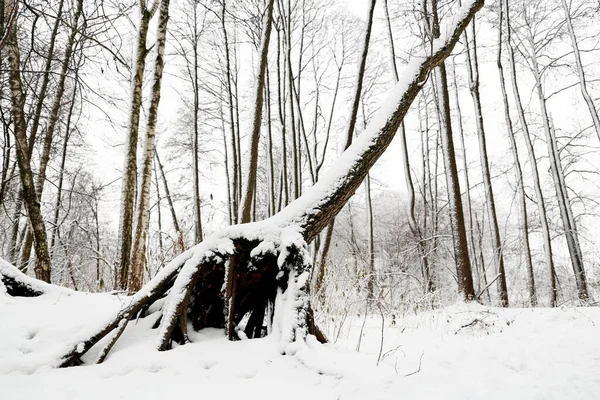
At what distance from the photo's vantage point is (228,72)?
39.2 ft

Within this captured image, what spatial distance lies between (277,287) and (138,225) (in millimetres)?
3091

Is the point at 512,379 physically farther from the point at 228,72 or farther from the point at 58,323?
the point at 228,72

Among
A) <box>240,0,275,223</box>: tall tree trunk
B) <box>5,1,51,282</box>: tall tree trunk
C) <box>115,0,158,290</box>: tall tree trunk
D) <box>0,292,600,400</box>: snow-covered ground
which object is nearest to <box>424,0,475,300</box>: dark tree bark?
<box>0,292,600,400</box>: snow-covered ground

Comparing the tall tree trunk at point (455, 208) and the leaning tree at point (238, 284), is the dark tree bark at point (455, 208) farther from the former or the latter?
the leaning tree at point (238, 284)

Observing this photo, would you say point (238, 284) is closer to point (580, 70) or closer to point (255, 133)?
point (255, 133)

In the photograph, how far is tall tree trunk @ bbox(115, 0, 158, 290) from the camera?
14.0 ft

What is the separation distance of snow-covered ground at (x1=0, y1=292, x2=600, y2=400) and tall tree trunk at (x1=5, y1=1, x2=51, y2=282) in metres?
2.22

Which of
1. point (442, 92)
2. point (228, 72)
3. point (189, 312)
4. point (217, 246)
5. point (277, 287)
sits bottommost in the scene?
point (189, 312)

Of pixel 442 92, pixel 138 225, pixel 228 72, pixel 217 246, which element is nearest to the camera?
pixel 217 246

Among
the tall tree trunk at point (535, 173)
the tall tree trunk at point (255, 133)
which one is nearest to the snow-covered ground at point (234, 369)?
the tall tree trunk at point (255, 133)

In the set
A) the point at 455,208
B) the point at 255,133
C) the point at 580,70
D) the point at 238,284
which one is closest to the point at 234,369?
the point at 238,284

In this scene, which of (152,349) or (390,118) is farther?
(390,118)

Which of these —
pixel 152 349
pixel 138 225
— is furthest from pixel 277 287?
pixel 138 225

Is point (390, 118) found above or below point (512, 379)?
above
